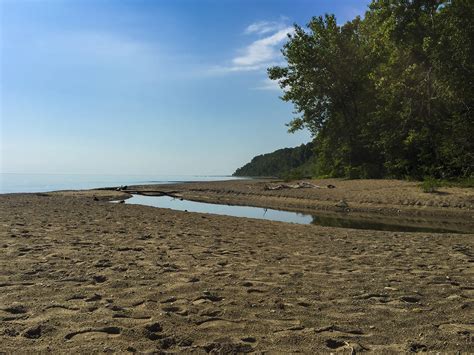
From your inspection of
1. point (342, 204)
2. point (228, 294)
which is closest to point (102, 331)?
point (228, 294)

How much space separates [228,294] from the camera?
5.80m

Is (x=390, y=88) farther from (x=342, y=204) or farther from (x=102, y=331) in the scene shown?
(x=102, y=331)

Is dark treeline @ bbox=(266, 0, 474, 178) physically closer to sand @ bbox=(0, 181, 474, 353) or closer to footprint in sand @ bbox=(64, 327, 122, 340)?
sand @ bbox=(0, 181, 474, 353)

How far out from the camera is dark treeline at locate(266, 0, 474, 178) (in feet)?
80.5

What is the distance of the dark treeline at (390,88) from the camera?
24531 mm

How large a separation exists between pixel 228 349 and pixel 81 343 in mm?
1573

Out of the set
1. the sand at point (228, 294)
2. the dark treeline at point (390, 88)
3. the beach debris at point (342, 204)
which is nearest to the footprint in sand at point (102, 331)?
the sand at point (228, 294)

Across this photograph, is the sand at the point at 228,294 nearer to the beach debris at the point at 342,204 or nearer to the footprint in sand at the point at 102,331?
the footprint in sand at the point at 102,331

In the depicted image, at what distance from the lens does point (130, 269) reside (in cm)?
716

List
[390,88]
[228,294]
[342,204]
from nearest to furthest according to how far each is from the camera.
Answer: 1. [228,294]
2. [342,204]
3. [390,88]

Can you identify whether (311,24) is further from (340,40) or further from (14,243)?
(14,243)

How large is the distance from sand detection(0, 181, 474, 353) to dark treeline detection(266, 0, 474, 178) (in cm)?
1821

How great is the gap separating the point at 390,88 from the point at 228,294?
2935 centimetres

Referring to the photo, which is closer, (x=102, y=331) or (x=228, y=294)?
(x=102, y=331)
